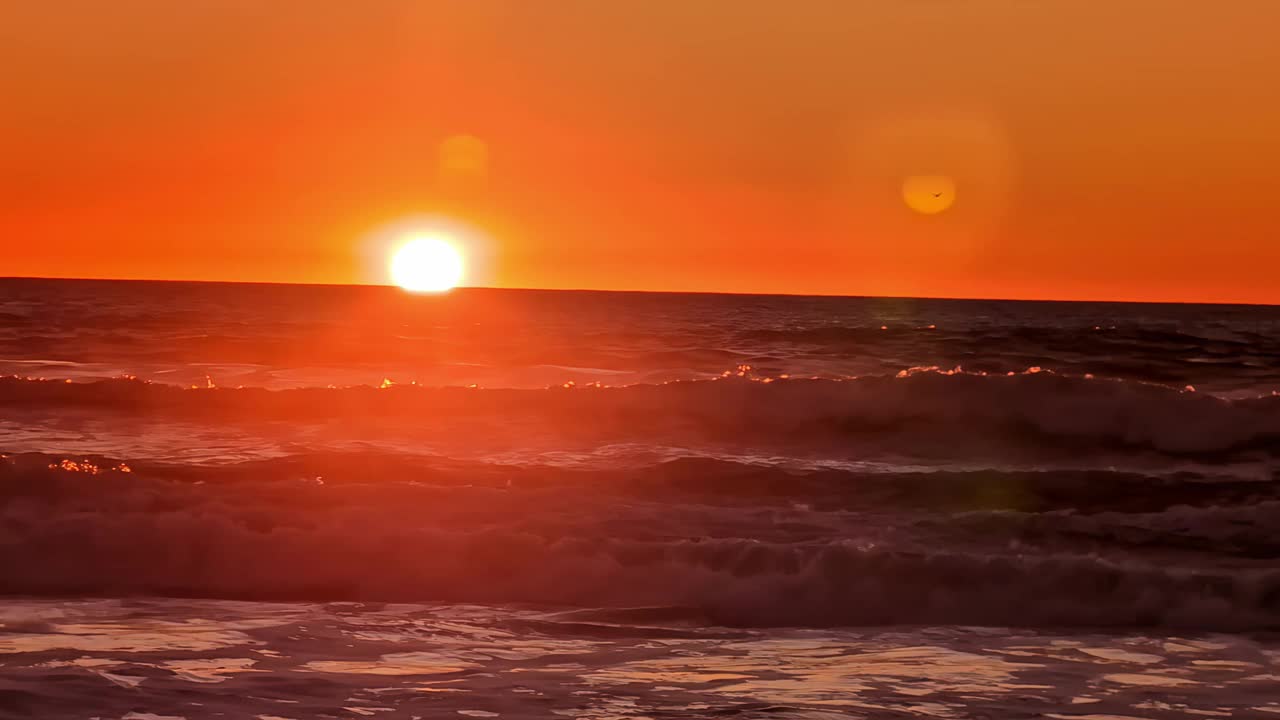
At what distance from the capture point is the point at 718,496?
12148 mm

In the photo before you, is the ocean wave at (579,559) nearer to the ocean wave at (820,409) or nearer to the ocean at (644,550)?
the ocean at (644,550)

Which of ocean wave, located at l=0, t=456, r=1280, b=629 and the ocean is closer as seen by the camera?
the ocean

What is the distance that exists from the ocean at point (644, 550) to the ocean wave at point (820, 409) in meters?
0.07

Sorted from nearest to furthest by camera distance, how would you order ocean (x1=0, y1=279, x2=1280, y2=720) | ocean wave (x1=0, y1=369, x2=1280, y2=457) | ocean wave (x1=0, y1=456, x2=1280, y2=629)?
ocean (x1=0, y1=279, x2=1280, y2=720) → ocean wave (x1=0, y1=456, x2=1280, y2=629) → ocean wave (x1=0, y1=369, x2=1280, y2=457)

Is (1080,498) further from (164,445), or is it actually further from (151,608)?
(164,445)

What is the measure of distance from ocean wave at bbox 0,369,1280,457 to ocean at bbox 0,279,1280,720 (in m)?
0.07

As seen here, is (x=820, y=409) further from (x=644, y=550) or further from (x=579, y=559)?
(x=579, y=559)

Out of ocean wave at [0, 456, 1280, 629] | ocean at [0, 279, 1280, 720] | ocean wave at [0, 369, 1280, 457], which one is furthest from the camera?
ocean wave at [0, 369, 1280, 457]

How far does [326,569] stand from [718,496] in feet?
14.9

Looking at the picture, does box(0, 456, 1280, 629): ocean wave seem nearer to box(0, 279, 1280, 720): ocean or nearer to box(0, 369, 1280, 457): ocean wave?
box(0, 279, 1280, 720): ocean

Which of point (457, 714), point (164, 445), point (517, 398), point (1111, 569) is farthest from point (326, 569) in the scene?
point (517, 398)

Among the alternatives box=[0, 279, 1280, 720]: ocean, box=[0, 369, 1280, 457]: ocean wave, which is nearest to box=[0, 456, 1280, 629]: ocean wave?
box=[0, 279, 1280, 720]: ocean

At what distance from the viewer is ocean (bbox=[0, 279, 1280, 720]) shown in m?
5.96

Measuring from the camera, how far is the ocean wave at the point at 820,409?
16125 mm
